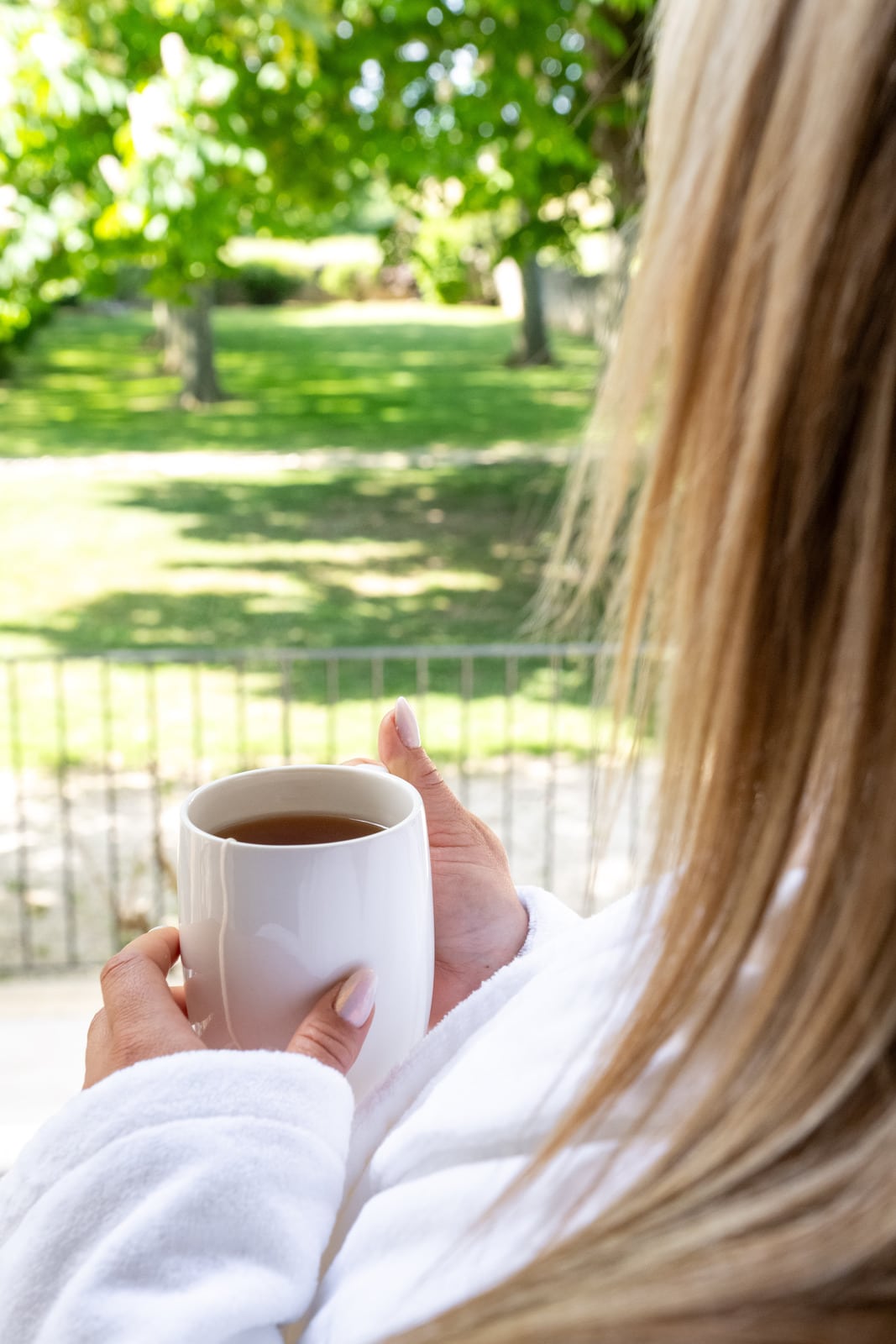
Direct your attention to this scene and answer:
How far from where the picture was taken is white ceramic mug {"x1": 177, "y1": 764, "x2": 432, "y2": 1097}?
61 centimetres

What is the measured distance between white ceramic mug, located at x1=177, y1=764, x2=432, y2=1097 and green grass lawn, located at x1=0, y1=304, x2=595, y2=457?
799 centimetres

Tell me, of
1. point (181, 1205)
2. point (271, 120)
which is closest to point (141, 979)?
point (181, 1205)

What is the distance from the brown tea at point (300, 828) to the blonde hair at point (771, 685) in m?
0.29

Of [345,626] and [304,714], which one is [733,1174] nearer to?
[304,714]

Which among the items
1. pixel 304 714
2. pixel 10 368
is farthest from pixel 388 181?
pixel 10 368

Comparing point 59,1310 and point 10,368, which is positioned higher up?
point 10,368

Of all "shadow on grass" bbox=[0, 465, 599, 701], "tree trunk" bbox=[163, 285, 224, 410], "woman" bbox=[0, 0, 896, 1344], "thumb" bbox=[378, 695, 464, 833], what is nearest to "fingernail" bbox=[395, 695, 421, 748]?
"thumb" bbox=[378, 695, 464, 833]

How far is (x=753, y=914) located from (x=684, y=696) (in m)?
0.07

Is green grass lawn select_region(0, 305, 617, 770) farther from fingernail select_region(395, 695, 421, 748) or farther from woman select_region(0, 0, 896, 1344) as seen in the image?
woman select_region(0, 0, 896, 1344)

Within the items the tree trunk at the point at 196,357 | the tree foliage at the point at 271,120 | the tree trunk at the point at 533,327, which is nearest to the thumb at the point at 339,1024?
the tree foliage at the point at 271,120

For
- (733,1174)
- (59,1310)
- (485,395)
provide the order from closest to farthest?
(733,1174) → (59,1310) → (485,395)

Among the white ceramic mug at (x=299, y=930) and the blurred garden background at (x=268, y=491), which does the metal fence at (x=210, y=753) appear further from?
the white ceramic mug at (x=299, y=930)

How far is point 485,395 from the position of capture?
15266 mm

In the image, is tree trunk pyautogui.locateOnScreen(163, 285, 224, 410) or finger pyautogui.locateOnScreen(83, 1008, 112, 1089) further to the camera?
tree trunk pyautogui.locateOnScreen(163, 285, 224, 410)
